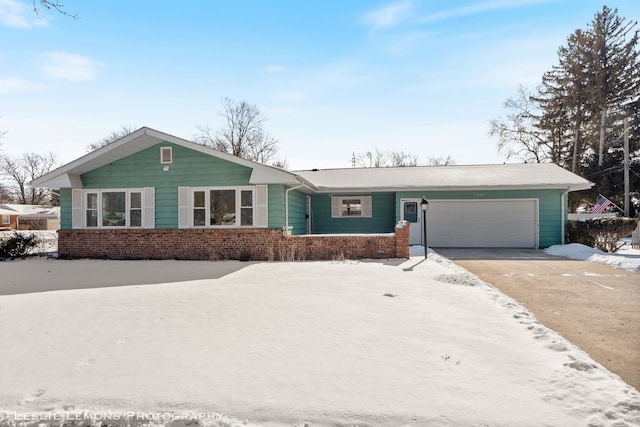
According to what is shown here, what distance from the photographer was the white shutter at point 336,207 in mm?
17266

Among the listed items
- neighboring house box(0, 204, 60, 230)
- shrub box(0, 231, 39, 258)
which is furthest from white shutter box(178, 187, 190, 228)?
neighboring house box(0, 204, 60, 230)

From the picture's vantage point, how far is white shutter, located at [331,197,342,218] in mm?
17266

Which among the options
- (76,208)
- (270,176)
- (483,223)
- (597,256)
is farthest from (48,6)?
(483,223)

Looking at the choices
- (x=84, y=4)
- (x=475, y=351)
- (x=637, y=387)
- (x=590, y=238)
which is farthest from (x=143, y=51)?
(x=590, y=238)

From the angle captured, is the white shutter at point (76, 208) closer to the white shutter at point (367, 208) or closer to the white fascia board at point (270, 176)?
the white fascia board at point (270, 176)

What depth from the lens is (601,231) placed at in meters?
14.1

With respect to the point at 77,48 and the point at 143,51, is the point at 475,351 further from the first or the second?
the point at 143,51

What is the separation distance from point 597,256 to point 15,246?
1914cm

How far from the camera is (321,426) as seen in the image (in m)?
2.64

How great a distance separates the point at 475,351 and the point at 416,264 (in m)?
6.31

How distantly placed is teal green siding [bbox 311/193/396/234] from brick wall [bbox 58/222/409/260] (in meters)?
5.28

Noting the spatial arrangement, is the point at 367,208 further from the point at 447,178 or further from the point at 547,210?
the point at 547,210

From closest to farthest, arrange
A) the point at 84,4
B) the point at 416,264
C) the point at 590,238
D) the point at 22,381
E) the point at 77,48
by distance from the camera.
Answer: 1. the point at 22,381
2. the point at 84,4
3. the point at 77,48
4. the point at 416,264
5. the point at 590,238

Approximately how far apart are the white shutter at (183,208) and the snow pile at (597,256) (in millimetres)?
12776
